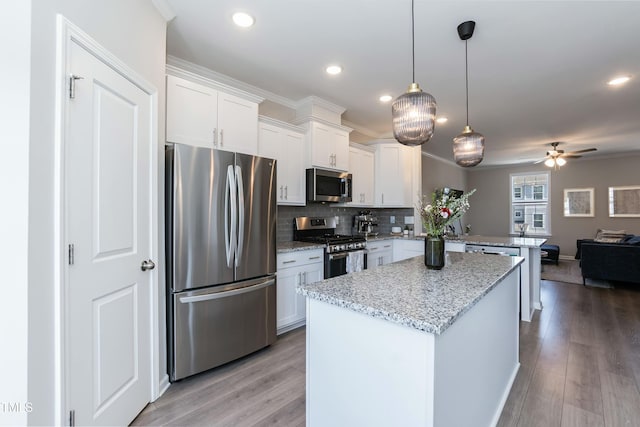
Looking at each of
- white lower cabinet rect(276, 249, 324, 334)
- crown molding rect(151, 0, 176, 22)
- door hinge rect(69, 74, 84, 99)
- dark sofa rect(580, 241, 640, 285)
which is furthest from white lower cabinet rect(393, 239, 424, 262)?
door hinge rect(69, 74, 84, 99)

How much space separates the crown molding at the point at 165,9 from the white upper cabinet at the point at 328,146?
1839mm

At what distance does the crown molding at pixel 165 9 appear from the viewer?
1.96m

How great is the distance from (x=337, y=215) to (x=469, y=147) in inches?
93.2

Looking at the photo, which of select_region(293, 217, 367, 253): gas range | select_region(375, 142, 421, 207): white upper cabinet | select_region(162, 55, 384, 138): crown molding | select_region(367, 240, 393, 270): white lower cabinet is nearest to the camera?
select_region(162, 55, 384, 138): crown molding

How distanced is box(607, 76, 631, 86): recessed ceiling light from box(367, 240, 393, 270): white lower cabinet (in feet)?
10.2

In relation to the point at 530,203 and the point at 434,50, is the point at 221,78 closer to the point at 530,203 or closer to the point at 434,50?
the point at 434,50

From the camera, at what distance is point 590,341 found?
9.34 ft

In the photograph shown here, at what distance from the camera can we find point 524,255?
3.48 metres

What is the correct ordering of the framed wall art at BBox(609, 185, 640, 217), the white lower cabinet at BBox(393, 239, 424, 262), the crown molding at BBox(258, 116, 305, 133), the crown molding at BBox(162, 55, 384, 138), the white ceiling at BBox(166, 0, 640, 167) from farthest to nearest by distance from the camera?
the framed wall art at BBox(609, 185, 640, 217), the white lower cabinet at BBox(393, 239, 424, 262), the crown molding at BBox(258, 116, 305, 133), the crown molding at BBox(162, 55, 384, 138), the white ceiling at BBox(166, 0, 640, 167)

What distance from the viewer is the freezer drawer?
2100mm

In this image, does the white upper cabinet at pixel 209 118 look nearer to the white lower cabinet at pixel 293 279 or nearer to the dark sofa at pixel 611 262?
the white lower cabinet at pixel 293 279

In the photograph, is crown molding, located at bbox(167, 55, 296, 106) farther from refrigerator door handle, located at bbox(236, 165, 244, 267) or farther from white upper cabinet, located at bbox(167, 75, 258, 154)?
refrigerator door handle, located at bbox(236, 165, 244, 267)

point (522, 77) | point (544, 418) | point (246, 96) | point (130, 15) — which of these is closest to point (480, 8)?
point (522, 77)

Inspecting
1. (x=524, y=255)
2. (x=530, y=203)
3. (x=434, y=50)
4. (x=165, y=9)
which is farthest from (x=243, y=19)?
(x=530, y=203)
